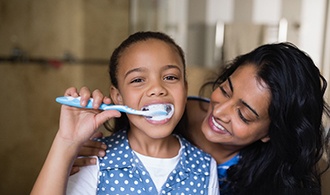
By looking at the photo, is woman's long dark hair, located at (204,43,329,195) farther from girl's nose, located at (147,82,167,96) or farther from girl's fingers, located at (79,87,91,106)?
girl's fingers, located at (79,87,91,106)

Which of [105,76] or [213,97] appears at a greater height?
[213,97]

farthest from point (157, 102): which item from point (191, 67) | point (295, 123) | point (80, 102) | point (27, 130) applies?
point (191, 67)

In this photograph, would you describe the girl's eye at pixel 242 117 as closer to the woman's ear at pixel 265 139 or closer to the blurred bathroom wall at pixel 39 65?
the woman's ear at pixel 265 139

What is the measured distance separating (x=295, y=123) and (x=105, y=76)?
4.57 feet

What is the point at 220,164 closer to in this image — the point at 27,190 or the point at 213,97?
the point at 213,97

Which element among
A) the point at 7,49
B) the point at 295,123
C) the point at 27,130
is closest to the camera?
the point at 295,123

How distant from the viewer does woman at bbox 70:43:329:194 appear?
81 centimetres

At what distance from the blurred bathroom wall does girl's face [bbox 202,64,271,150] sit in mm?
1069

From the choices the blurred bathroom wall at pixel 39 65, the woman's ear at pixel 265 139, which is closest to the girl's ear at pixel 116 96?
the woman's ear at pixel 265 139

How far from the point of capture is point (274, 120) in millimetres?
835

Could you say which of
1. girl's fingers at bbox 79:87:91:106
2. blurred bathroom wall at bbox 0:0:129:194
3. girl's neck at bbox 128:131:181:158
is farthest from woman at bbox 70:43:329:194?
blurred bathroom wall at bbox 0:0:129:194

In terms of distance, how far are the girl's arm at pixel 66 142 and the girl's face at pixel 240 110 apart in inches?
11.8

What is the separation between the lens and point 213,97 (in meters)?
0.89

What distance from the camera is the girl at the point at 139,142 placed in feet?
2.10
